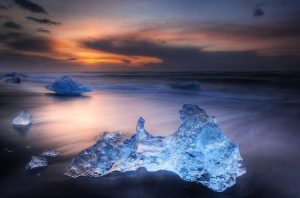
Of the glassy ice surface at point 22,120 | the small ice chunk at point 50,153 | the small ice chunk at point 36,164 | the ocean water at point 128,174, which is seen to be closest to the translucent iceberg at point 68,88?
the ocean water at point 128,174

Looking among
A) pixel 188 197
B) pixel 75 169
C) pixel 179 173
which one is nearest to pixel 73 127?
pixel 75 169

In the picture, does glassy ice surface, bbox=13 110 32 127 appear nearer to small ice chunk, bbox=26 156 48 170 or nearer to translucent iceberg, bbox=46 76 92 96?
small ice chunk, bbox=26 156 48 170

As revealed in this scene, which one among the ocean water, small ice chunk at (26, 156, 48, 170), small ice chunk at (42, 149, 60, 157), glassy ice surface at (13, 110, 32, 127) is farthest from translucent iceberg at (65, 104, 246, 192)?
glassy ice surface at (13, 110, 32, 127)

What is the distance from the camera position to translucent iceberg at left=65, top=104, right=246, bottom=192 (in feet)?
12.6

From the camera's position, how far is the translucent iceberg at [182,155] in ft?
12.6

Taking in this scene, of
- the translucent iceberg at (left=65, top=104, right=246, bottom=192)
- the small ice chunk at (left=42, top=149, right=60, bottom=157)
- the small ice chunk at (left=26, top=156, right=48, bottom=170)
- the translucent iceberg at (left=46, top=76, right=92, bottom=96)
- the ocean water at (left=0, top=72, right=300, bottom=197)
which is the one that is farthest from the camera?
the translucent iceberg at (left=46, top=76, right=92, bottom=96)

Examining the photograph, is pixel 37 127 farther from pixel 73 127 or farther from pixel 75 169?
pixel 75 169

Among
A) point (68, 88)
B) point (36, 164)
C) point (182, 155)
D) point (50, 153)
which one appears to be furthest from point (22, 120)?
point (68, 88)

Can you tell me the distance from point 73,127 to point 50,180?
3.57 meters

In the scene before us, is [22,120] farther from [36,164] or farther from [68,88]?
[68,88]

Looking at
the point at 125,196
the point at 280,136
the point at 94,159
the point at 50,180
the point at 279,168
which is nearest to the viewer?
the point at 125,196

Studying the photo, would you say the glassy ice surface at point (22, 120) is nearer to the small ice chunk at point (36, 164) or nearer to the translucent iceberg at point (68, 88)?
the small ice chunk at point (36, 164)

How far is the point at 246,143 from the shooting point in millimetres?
5965

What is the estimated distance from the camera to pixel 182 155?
13.1 feet
